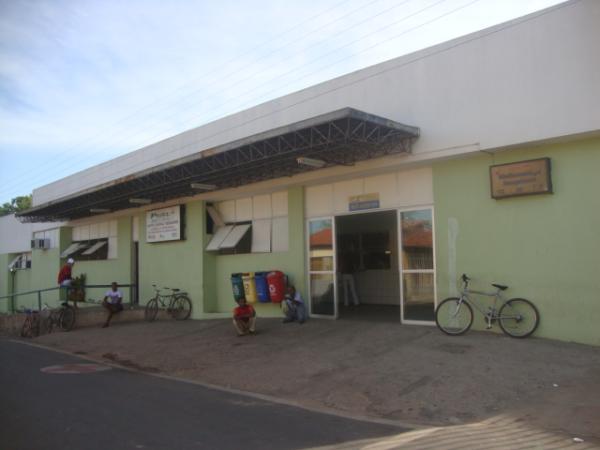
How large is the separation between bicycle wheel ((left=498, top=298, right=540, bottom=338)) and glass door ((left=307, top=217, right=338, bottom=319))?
4.29 metres

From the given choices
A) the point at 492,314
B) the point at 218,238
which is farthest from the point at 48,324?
the point at 492,314

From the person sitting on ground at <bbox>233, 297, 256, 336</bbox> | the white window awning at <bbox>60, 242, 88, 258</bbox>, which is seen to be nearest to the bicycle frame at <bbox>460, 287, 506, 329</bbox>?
A: the person sitting on ground at <bbox>233, 297, 256, 336</bbox>

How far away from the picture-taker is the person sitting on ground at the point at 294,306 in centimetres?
1266

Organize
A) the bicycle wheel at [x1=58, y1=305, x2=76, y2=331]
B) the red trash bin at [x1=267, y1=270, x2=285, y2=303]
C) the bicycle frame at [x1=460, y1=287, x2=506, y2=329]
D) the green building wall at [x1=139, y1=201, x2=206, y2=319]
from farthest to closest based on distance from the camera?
the green building wall at [x1=139, y1=201, x2=206, y2=319]
the bicycle wheel at [x1=58, y1=305, x2=76, y2=331]
the red trash bin at [x1=267, y1=270, x2=285, y2=303]
the bicycle frame at [x1=460, y1=287, x2=506, y2=329]

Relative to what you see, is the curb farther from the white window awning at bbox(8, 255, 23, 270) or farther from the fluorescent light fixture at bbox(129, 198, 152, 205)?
the white window awning at bbox(8, 255, 23, 270)

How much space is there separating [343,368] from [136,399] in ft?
10.5

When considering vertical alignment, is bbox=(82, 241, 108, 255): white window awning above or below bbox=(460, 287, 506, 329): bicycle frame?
above

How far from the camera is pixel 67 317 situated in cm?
1595

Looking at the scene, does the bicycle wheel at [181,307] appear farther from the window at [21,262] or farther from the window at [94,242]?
the window at [21,262]

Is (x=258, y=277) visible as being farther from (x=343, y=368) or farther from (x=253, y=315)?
(x=343, y=368)

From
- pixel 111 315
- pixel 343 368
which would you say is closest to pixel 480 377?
pixel 343 368

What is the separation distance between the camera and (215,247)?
51.6ft

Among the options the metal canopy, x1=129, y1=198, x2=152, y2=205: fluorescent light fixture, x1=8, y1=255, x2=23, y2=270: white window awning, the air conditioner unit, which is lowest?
x1=8, y1=255, x2=23, y2=270: white window awning

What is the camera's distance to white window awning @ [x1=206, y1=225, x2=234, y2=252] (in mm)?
15695
